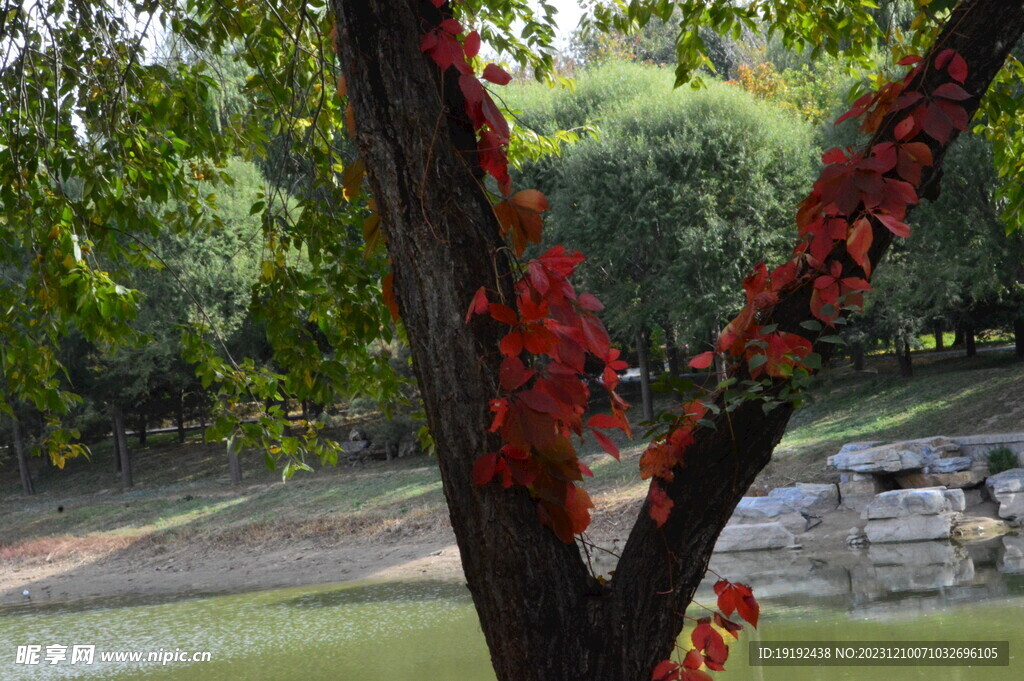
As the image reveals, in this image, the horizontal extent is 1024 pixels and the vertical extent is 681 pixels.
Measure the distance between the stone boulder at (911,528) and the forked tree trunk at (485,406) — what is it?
10694mm

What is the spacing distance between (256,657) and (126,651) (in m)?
1.87

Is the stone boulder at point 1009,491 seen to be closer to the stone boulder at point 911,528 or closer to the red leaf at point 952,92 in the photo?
the stone boulder at point 911,528

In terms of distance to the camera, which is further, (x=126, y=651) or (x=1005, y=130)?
(x=126, y=651)

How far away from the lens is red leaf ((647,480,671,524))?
178 centimetres

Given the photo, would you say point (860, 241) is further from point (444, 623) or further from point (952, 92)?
point (444, 623)

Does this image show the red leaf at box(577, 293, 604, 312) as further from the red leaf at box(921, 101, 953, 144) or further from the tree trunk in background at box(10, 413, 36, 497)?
the tree trunk in background at box(10, 413, 36, 497)

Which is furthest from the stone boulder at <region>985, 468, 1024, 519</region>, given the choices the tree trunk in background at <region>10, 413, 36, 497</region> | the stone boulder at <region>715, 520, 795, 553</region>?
the tree trunk in background at <region>10, 413, 36, 497</region>

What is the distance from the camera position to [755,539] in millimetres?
12031

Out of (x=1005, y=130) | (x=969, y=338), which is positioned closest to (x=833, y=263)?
(x=1005, y=130)

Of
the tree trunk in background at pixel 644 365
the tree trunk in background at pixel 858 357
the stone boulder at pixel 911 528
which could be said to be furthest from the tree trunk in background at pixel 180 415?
the stone boulder at pixel 911 528

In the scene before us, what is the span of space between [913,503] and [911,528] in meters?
0.33

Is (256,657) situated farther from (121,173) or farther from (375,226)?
(375,226)

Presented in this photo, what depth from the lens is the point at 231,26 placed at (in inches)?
157

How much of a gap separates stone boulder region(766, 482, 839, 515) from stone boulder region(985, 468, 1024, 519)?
1.97m
